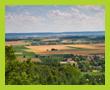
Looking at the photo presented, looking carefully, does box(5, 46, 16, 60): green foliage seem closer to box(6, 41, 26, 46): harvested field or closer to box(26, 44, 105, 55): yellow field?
box(6, 41, 26, 46): harvested field

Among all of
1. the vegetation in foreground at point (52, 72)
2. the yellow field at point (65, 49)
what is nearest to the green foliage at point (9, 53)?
the vegetation in foreground at point (52, 72)

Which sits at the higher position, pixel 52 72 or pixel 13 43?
pixel 13 43

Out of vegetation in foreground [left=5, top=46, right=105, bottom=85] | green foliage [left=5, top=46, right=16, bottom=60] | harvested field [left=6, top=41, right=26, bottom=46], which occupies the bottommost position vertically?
vegetation in foreground [left=5, top=46, right=105, bottom=85]

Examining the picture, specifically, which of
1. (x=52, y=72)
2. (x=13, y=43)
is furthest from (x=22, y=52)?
(x=52, y=72)

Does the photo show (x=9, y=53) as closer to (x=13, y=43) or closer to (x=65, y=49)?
(x=13, y=43)

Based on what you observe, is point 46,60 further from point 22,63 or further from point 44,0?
point 44,0

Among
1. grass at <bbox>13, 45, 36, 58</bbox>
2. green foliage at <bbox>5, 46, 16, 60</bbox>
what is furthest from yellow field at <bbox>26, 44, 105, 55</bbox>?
green foliage at <bbox>5, 46, 16, 60</bbox>

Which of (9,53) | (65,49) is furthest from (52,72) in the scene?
(9,53)

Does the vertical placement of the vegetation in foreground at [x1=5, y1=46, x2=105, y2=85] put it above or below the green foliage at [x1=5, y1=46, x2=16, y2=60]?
below

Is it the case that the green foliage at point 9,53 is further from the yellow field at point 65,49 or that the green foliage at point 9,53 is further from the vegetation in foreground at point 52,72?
the yellow field at point 65,49
